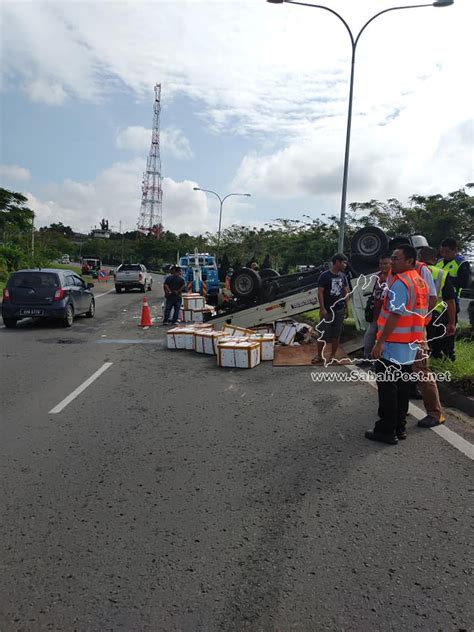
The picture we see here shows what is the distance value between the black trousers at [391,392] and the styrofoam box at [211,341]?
204 inches

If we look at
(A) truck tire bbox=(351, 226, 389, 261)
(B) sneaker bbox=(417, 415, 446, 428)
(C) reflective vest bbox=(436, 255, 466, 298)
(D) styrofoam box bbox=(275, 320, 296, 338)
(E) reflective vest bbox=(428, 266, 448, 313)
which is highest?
(A) truck tire bbox=(351, 226, 389, 261)

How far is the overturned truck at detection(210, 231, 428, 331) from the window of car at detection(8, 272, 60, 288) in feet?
15.2

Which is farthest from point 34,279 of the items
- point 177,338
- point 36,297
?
point 177,338

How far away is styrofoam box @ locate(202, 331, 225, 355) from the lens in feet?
31.8

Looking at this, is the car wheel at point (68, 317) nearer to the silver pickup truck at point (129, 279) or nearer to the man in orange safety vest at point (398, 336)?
the man in orange safety vest at point (398, 336)

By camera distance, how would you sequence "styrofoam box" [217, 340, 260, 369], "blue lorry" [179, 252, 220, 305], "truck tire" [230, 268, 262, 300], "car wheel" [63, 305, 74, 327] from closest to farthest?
"styrofoam box" [217, 340, 260, 369]
"truck tire" [230, 268, 262, 300]
"car wheel" [63, 305, 74, 327]
"blue lorry" [179, 252, 220, 305]

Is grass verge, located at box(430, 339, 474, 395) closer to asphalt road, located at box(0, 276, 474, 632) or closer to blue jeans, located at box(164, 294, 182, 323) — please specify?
asphalt road, located at box(0, 276, 474, 632)

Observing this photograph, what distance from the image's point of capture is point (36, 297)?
507 inches

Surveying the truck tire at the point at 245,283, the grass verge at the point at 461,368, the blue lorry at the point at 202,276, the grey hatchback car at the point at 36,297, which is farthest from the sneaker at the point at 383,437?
the blue lorry at the point at 202,276

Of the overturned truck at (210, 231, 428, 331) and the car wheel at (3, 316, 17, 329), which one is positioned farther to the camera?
the car wheel at (3, 316, 17, 329)

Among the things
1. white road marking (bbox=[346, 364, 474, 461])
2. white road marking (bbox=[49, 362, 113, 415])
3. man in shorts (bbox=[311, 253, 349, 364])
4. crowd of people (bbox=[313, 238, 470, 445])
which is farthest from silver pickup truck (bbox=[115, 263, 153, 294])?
white road marking (bbox=[346, 364, 474, 461])

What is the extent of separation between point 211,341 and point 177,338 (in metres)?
0.89

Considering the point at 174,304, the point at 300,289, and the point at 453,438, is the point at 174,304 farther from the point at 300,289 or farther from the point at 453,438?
the point at 453,438

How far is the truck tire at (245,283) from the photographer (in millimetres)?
11664
